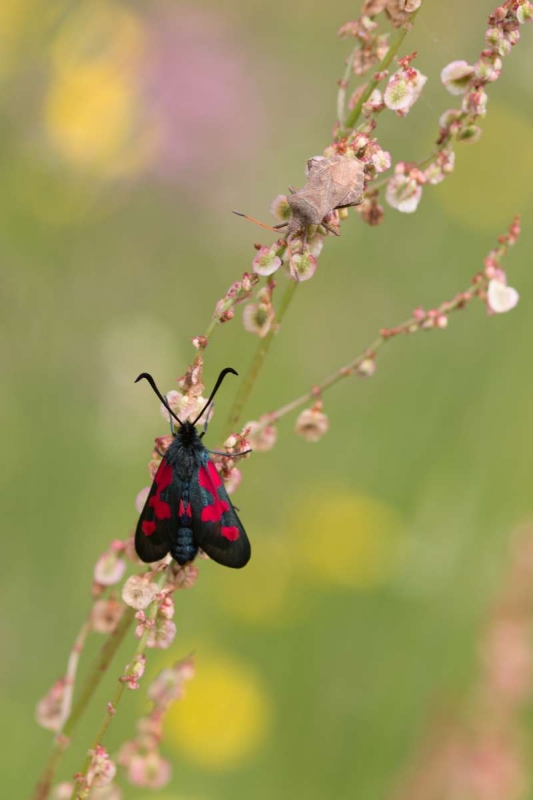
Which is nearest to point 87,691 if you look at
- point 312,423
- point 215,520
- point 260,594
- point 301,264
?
point 215,520

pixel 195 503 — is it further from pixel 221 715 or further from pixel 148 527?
pixel 221 715

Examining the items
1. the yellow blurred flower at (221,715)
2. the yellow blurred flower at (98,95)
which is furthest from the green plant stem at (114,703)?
the yellow blurred flower at (98,95)

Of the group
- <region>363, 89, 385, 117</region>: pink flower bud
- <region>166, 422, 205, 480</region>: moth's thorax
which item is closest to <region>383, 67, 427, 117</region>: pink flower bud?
<region>363, 89, 385, 117</region>: pink flower bud

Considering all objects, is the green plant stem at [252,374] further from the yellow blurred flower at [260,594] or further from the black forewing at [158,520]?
the yellow blurred flower at [260,594]

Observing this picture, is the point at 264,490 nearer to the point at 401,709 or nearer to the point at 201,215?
the point at 401,709

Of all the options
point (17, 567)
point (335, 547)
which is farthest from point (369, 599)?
point (17, 567)
